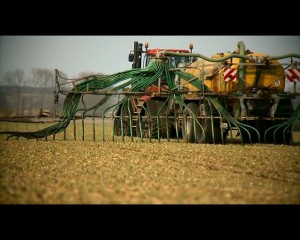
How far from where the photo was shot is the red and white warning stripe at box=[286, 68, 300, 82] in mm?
10414

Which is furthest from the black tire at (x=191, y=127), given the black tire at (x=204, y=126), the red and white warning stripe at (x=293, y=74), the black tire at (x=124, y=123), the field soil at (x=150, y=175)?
the black tire at (x=124, y=123)

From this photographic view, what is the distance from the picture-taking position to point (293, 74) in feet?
34.3

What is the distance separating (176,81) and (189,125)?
189cm

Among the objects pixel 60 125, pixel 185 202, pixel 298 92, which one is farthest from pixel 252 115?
pixel 185 202

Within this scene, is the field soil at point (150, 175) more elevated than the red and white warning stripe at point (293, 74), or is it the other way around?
the red and white warning stripe at point (293, 74)

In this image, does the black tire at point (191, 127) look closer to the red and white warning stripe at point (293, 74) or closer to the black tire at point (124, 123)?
the red and white warning stripe at point (293, 74)

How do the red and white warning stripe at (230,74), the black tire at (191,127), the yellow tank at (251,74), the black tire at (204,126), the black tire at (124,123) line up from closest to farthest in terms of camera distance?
the yellow tank at (251,74), the red and white warning stripe at (230,74), the black tire at (204,126), the black tire at (191,127), the black tire at (124,123)

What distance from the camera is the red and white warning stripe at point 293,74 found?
10414mm

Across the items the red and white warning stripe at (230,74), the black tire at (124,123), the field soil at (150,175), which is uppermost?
the red and white warning stripe at (230,74)

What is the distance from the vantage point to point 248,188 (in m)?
4.66

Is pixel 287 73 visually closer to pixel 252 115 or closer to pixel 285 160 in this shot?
pixel 252 115

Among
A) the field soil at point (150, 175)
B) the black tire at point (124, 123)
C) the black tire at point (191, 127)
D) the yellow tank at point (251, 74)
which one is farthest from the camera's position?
the black tire at point (124, 123)

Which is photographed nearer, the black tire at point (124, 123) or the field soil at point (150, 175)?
the field soil at point (150, 175)

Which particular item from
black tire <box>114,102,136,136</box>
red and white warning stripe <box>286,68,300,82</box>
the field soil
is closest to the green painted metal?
red and white warning stripe <box>286,68,300,82</box>
